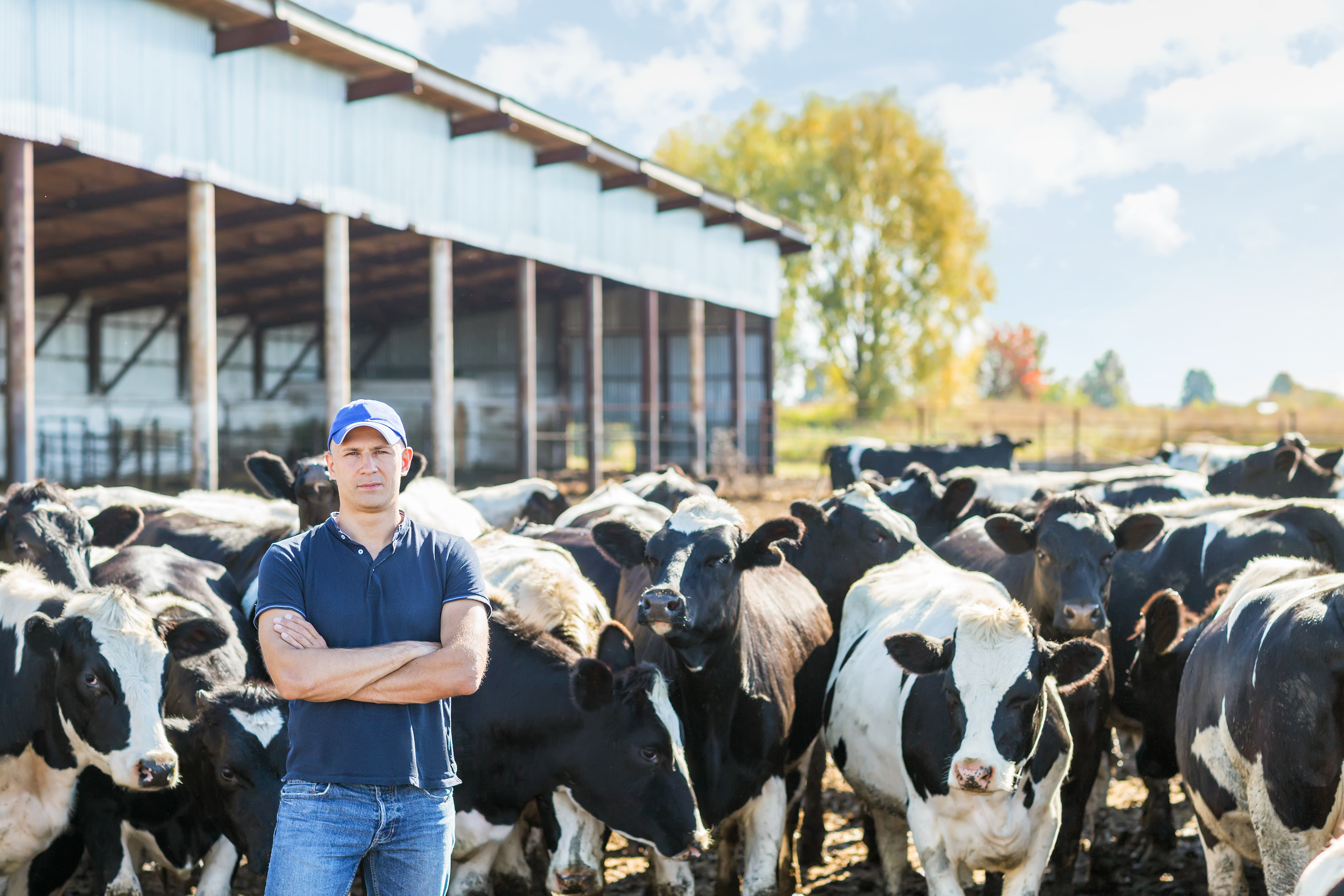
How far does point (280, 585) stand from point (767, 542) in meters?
2.59

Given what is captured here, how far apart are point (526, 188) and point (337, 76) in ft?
14.6

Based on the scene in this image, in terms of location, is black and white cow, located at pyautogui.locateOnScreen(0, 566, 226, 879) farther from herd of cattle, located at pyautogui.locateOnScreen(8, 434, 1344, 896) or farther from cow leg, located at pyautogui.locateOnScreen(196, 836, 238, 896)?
cow leg, located at pyautogui.locateOnScreen(196, 836, 238, 896)

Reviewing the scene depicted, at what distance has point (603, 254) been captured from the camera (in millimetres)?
21672

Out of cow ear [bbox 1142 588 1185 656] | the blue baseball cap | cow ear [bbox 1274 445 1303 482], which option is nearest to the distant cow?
cow ear [bbox 1274 445 1303 482]

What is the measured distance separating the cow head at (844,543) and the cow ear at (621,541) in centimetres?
172

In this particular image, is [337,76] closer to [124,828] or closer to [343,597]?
[124,828]

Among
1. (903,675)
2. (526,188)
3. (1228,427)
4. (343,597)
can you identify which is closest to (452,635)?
(343,597)

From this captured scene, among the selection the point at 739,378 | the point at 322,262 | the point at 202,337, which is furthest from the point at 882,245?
the point at 202,337

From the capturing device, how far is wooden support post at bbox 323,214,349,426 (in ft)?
50.0

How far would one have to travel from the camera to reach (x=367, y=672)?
9.25 ft

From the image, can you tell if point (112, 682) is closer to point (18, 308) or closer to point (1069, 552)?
point (1069, 552)

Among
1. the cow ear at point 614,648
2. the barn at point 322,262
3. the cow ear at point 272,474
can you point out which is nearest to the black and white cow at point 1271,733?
the cow ear at point 614,648

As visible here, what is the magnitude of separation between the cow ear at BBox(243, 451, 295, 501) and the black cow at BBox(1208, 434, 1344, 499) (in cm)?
748

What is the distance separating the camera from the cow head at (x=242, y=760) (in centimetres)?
441
